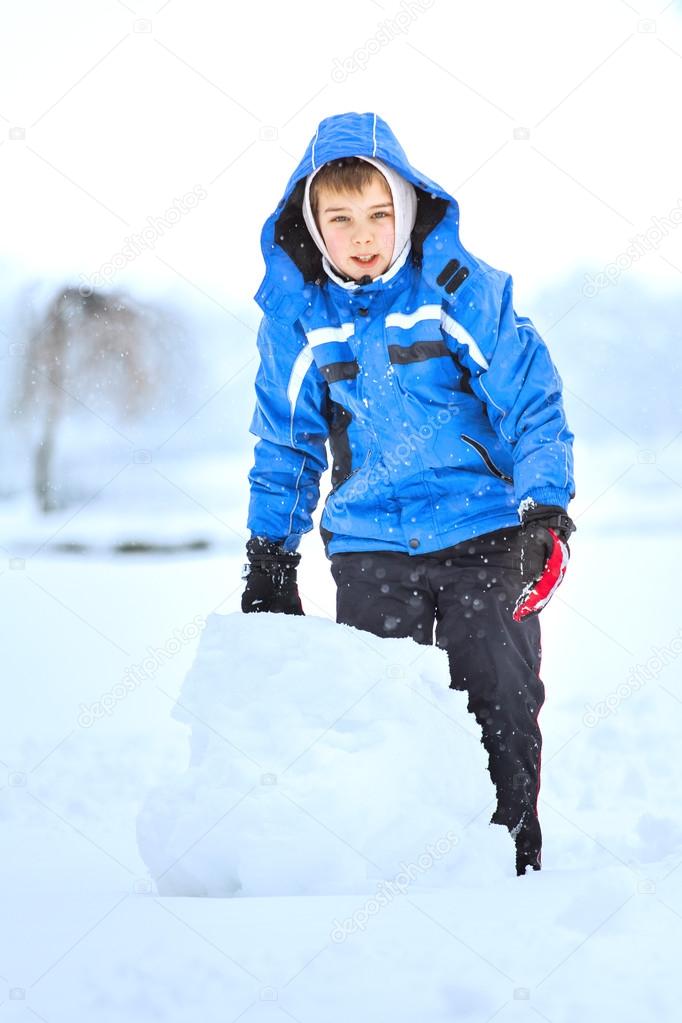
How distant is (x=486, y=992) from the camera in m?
1.50

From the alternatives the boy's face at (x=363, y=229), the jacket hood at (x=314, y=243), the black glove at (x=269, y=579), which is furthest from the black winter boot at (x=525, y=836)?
the boy's face at (x=363, y=229)

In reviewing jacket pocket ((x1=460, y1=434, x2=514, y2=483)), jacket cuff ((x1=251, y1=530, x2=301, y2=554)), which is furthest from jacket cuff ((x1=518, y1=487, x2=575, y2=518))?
jacket cuff ((x1=251, y1=530, x2=301, y2=554))

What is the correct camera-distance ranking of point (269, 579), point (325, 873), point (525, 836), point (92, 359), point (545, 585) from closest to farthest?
point (325, 873) < point (545, 585) < point (525, 836) < point (269, 579) < point (92, 359)

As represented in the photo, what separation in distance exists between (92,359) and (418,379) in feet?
67.0

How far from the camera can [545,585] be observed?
2482 millimetres

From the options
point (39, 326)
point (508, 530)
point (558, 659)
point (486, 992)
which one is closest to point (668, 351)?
point (39, 326)

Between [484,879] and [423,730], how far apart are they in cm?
33

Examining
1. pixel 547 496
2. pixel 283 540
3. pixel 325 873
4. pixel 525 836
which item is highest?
pixel 547 496

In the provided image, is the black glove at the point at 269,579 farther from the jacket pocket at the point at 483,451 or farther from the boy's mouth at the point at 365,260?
the boy's mouth at the point at 365,260

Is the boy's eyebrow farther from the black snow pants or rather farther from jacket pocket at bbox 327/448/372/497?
the black snow pants

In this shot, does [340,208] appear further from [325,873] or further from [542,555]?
[325,873]

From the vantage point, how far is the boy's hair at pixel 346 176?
2.86 m

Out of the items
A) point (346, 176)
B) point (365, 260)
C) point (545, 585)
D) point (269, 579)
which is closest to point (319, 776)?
point (545, 585)

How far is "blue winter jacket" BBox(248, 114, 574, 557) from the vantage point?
9.02ft
